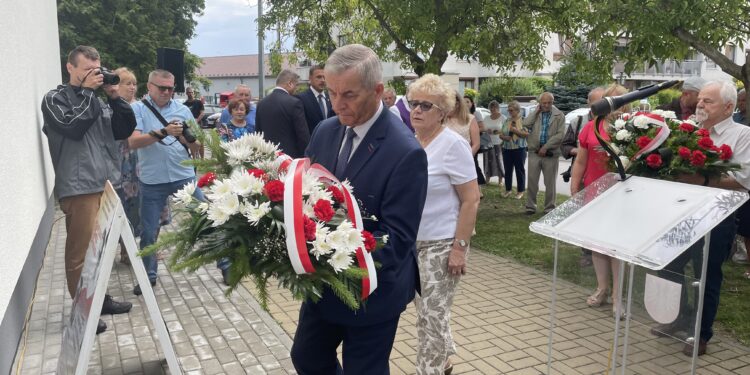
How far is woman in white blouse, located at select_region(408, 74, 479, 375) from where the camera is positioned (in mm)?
3555

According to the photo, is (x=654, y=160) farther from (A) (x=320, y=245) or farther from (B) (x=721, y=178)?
(A) (x=320, y=245)

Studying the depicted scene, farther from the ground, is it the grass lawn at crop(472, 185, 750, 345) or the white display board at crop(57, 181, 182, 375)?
the white display board at crop(57, 181, 182, 375)

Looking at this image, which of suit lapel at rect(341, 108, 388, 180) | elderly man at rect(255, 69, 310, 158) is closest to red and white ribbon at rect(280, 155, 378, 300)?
suit lapel at rect(341, 108, 388, 180)

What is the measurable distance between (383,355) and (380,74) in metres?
1.18

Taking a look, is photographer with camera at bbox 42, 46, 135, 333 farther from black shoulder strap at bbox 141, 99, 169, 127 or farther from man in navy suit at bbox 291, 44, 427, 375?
man in navy suit at bbox 291, 44, 427, 375

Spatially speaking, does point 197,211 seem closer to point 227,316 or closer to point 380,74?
point 380,74

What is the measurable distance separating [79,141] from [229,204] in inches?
131

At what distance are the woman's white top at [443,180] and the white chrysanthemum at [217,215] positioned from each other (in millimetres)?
1679

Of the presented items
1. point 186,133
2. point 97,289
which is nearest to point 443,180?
point 97,289

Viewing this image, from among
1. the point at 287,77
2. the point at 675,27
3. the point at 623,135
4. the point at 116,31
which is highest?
the point at 116,31

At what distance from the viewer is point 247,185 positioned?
212 cm

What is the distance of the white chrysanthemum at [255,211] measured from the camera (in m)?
2.04

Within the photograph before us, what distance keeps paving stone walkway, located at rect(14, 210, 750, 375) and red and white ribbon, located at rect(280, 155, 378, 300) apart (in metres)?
1.63

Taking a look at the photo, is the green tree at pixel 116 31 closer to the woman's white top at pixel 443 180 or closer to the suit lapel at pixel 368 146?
the woman's white top at pixel 443 180
